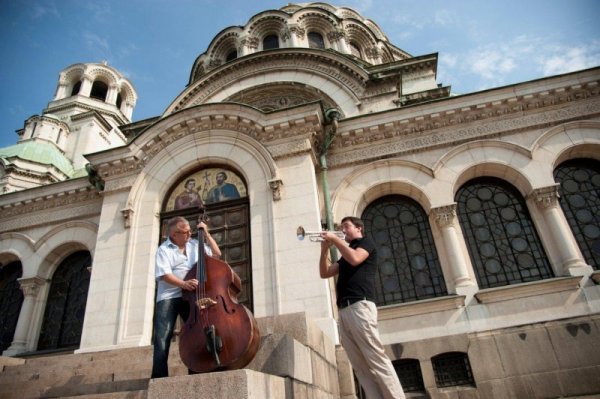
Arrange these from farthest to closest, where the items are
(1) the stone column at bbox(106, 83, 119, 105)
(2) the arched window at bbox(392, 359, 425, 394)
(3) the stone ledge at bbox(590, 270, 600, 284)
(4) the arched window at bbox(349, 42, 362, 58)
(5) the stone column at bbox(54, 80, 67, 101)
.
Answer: (1) the stone column at bbox(106, 83, 119, 105)
(5) the stone column at bbox(54, 80, 67, 101)
(4) the arched window at bbox(349, 42, 362, 58)
(3) the stone ledge at bbox(590, 270, 600, 284)
(2) the arched window at bbox(392, 359, 425, 394)

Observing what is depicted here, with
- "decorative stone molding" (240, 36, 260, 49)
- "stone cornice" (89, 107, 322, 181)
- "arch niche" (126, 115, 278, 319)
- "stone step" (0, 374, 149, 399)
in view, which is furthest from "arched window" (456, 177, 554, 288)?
"decorative stone molding" (240, 36, 260, 49)

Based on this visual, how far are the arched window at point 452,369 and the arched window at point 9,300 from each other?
510 inches

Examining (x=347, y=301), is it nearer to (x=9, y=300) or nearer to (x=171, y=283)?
(x=171, y=283)

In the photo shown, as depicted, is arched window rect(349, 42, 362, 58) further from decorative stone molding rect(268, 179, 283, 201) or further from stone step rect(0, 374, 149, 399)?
stone step rect(0, 374, 149, 399)

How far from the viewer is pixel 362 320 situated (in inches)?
170

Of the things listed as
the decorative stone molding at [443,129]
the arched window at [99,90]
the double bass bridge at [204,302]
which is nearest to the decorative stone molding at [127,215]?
the decorative stone molding at [443,129]

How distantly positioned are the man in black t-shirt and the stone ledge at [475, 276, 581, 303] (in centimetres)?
536

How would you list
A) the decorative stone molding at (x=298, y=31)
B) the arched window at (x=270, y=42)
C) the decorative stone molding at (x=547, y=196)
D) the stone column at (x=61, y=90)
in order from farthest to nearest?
1. the stone column at (x=61, y=90)
2. the arched window at (x=270, y=42)
3. the decorative stone molding at (x=298, y=31)
4. the decorative stone molding at (x=547, y=196)

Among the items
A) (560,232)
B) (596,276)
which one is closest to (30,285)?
(560,232)

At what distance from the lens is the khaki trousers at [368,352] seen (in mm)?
4137

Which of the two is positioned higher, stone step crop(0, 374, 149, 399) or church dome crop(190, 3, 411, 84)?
church dome crop(190, 3, 411, 84)

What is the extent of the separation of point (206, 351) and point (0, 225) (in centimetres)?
1388

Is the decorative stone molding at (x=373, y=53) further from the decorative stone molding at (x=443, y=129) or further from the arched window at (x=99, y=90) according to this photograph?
the arched window at (x=99, y=90)

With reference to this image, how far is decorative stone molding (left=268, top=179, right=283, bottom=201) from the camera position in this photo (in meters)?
9.98
